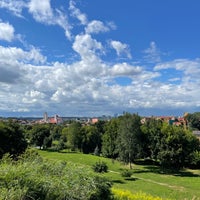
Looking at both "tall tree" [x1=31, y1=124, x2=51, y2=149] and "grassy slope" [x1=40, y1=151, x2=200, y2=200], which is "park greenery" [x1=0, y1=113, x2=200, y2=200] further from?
"grassy slope" [x1=40, y1=151, x2=200, y2=200]

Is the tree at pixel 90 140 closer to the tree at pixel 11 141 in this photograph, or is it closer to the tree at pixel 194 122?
the tree at pixel 11 141

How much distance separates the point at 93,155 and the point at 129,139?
2025 centimetres

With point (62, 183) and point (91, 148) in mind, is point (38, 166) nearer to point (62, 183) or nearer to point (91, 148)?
point (62, 183)

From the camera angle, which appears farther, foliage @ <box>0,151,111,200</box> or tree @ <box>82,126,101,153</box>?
tree @ <box>82,126,101,153</box>

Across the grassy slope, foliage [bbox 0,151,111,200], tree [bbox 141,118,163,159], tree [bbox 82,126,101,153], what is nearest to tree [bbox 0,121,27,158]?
the grassy slope

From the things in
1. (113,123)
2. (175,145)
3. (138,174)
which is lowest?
(138,174)

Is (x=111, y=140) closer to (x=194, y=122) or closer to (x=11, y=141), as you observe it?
(x=11, y=141)

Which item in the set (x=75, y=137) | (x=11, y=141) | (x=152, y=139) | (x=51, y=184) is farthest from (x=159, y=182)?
(x=75, y=137)

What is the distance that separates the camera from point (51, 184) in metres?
7.28

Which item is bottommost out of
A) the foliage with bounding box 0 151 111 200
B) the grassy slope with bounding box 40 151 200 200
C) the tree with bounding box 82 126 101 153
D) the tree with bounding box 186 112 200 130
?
the grassy slope with bounding box 40 151 200 200

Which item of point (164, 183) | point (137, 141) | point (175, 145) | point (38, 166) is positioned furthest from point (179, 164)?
point (38, 166)

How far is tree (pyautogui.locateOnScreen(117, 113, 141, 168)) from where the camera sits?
51250 millimetres

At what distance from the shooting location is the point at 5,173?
23.1 ft

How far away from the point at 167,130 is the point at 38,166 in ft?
155
